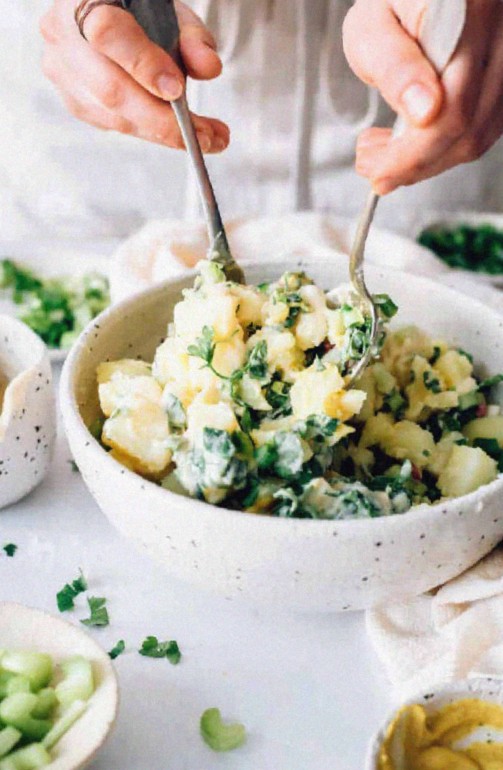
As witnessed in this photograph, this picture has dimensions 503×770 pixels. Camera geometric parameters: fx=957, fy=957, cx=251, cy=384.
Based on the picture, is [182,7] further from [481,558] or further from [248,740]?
[248,740]

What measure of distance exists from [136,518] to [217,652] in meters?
0.16

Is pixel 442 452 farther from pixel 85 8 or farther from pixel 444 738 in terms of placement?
pixel 85 8

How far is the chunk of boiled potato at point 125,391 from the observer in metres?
0.92

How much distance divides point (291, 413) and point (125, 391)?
0.16 metres

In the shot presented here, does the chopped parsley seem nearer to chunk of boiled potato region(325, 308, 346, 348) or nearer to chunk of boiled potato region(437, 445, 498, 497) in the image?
chunk of boiled potato region(325, 308, 346, 348)

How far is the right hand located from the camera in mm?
1005

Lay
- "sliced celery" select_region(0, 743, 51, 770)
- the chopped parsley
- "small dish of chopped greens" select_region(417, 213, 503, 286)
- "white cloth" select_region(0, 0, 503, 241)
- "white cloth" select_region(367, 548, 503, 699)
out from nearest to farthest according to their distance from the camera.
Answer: "sliced celery" select_region(0, 743, 51, 770) < "white cloth" select_region(367, 548, 503, 699) < the chopped parsley < "white cloth" select_region(0, 0, 503, 241) < "small dish of chopped greens" select_region(417, 213, 503, 286)

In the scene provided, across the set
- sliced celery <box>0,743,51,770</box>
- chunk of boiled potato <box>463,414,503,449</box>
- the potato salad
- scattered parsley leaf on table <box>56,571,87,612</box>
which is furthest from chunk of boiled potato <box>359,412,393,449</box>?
sliced celery <box>0,743,51,770</box>

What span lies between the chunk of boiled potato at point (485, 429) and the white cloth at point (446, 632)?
126mm

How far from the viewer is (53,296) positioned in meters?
1.45

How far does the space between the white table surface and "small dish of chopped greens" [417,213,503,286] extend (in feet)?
3.21

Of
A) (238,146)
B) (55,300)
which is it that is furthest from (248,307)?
(238,146)

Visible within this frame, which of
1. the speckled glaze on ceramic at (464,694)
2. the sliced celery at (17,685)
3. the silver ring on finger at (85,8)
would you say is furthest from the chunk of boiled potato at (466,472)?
the silver ring on finger at (85,8)

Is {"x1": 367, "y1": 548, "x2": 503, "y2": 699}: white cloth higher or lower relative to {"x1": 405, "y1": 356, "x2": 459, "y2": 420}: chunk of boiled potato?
lower
